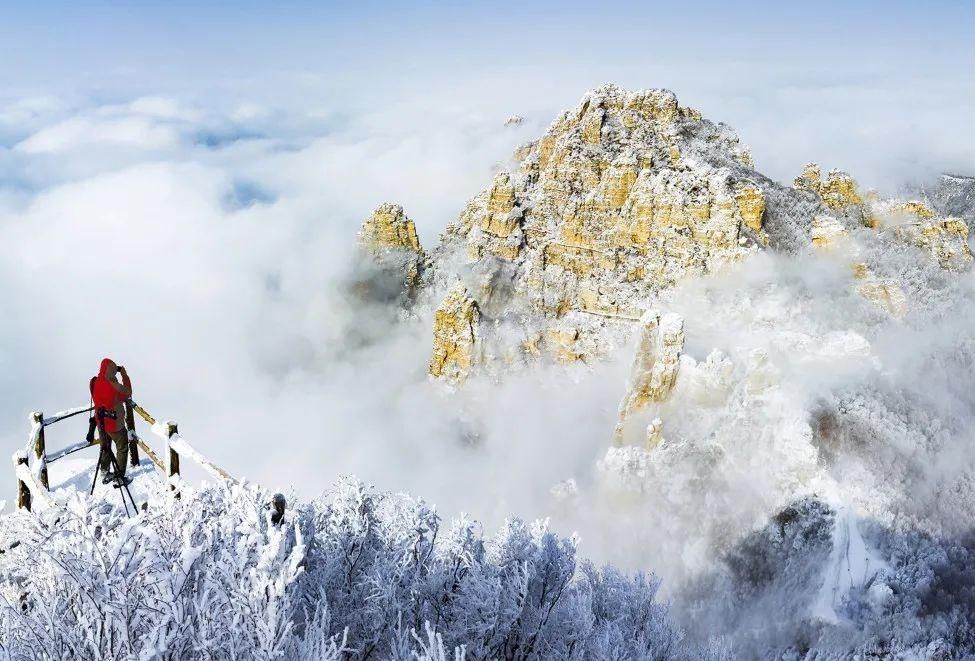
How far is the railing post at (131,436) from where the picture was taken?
10.3 metres

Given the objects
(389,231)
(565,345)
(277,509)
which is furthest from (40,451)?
(389,231)

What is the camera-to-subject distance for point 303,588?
26.3 ft

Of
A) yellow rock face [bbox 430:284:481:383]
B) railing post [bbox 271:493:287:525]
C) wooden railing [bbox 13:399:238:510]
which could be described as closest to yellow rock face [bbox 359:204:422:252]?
yellow rock face [bbox 430:284:481:383]

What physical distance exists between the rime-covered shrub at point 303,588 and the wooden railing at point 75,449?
0.59m

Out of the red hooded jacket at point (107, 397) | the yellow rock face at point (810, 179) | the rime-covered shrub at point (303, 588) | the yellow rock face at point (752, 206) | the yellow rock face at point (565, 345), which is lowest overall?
the yellow rock face at point (565, 345)

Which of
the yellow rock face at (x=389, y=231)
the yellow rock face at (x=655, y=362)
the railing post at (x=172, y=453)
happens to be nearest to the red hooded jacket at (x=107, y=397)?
the railing post at (x=172, y=453)

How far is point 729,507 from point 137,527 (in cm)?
4148

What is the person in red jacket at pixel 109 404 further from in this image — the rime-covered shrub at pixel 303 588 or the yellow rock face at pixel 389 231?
the yellow rock face at pixel 389 231

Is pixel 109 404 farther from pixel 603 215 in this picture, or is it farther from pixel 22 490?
pixel 603 215

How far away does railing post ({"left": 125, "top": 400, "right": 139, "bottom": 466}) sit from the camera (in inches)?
406

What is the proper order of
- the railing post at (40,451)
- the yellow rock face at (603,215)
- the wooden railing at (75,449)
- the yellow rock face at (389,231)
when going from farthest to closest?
1. the yellow rock face at (389,231)
2. the yellow rock face at (603,215)
3. the railing post at (40,451)
4. the wooden railing at (75,449)

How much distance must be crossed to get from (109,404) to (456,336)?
70.7m

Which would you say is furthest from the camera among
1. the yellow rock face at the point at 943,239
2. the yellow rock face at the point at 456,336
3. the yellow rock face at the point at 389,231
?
the yellow rock face at the point at 389,231

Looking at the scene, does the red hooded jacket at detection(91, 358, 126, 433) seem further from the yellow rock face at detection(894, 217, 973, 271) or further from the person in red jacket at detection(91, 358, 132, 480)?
the yellow rock face at detection(894, 217, 973, 271)
